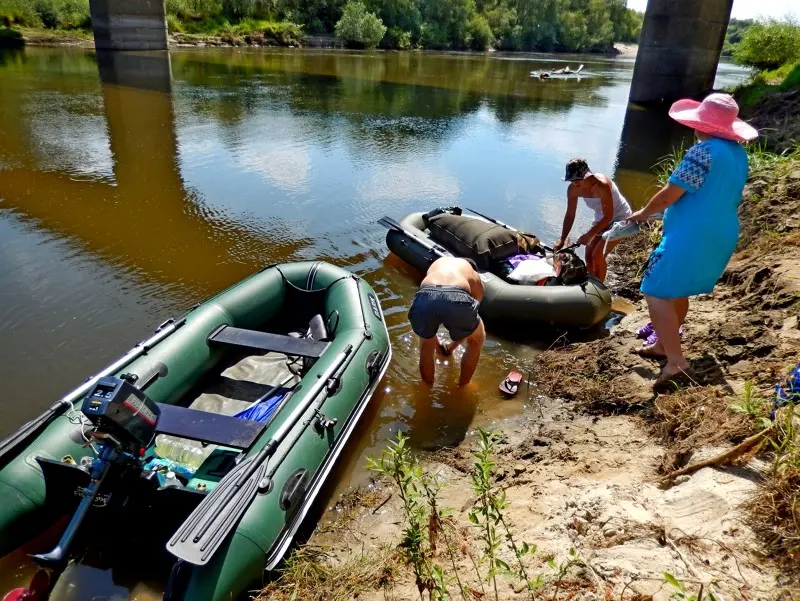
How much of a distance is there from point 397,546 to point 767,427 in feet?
5.40

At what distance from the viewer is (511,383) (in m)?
4.13

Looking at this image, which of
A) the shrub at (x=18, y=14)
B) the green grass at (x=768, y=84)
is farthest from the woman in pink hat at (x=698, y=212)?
the shrub at (x=18, y=14)

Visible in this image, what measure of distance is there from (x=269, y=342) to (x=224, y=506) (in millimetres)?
1509

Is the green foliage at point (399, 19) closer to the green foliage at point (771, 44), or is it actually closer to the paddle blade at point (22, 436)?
the green foliage at point (771, 44)

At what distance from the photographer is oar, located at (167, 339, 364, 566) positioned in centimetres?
219

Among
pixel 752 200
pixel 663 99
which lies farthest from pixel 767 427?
pixel 663 99

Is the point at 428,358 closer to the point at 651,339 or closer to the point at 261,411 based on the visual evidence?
the point at 261,411

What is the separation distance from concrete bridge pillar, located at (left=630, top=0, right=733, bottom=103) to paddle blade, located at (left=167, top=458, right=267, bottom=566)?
68.9ft

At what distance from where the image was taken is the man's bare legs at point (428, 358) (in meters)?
3.84

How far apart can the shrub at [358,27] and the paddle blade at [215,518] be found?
38.3m

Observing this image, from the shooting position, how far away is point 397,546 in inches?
101

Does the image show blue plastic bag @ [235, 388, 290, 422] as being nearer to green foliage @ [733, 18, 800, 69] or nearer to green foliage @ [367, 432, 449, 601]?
green foliage @ [367, 432, 449, 601]

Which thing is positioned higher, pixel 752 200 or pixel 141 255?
pixel 752 200

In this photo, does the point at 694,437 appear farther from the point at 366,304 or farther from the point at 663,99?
the point at 663,99
